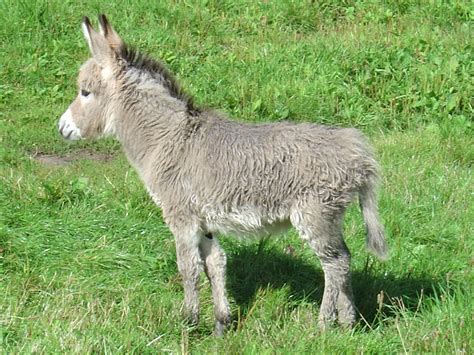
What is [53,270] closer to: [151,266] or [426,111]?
[151,266]

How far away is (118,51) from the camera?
5.79m

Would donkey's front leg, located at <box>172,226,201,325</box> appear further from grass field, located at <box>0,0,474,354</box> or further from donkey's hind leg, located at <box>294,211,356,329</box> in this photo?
donkey's hind leg, located at <box>294,211,356,329</box>

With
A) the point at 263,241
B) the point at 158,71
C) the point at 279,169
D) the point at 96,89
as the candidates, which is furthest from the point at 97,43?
the point at 263,241

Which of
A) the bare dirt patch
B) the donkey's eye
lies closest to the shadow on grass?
the donkey's eye

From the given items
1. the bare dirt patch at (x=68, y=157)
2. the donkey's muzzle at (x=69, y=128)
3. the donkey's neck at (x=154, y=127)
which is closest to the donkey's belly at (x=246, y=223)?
the donkey's neck at (x=154, y=127)

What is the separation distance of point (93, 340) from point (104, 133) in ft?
5.63

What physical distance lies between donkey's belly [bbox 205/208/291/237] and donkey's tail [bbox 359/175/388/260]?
19.1 inches

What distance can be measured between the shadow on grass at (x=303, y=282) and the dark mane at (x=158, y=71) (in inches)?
47.7

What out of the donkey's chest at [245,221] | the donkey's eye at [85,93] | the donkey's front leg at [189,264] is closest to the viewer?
the donkey's chest at [245,221]

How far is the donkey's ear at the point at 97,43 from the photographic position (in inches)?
227

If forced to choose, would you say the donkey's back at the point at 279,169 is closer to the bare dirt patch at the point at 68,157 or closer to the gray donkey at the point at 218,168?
the gray donkey at the point at 218,168

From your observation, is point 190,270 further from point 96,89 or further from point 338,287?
point 96,89

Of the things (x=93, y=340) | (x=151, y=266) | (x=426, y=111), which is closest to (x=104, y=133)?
(x=151, y=266)

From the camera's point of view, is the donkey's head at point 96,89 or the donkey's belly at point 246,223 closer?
the donkey's belly at point 246,223
